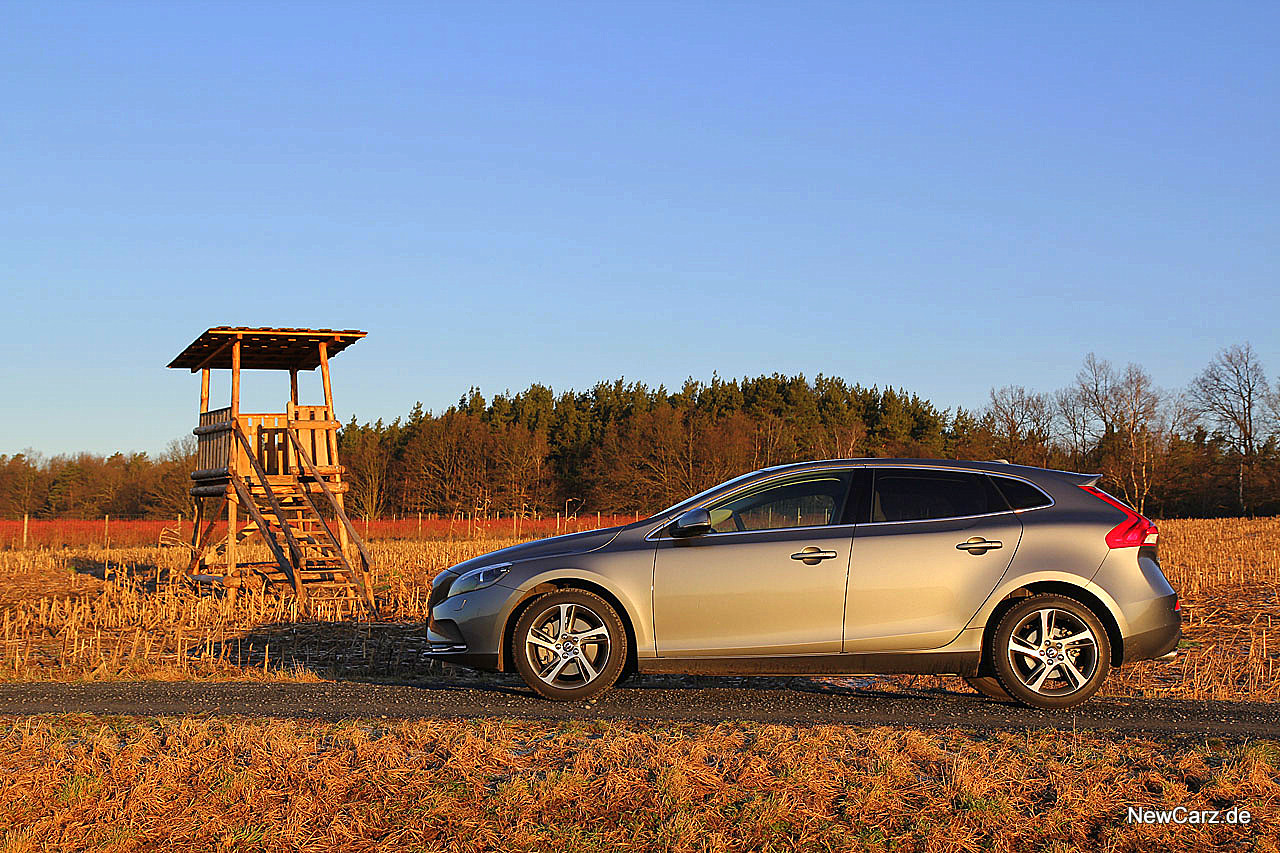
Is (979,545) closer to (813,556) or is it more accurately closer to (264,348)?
(813,556)

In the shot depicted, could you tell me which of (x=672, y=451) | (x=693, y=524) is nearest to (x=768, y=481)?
(x=693, y=524)

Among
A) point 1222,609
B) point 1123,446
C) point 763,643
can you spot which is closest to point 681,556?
point 763,643

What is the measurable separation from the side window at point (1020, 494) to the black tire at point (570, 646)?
9.52 feet

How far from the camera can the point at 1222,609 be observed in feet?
49.7

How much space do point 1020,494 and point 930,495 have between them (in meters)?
0.64

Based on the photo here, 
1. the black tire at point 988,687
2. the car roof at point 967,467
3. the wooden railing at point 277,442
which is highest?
the wooden railing at point 277,442

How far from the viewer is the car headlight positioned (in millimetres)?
8734

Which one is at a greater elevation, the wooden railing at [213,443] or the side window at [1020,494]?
the wooden railing at [213,443]

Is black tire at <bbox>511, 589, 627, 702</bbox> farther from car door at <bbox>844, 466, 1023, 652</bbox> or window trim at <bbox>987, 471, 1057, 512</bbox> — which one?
window trim at <bbox>987, 471, 1057, 512</bbox>

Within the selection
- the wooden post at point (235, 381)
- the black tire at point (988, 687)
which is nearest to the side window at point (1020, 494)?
the black tire at point (988, 687)

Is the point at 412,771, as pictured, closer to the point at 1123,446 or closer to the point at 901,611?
the point at 901,611

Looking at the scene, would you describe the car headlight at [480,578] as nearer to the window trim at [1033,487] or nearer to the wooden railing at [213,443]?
the window trim at [1033,487]

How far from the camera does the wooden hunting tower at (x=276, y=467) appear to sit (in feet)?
62.6

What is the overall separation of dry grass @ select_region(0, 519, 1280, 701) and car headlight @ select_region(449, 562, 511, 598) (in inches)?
79.8
